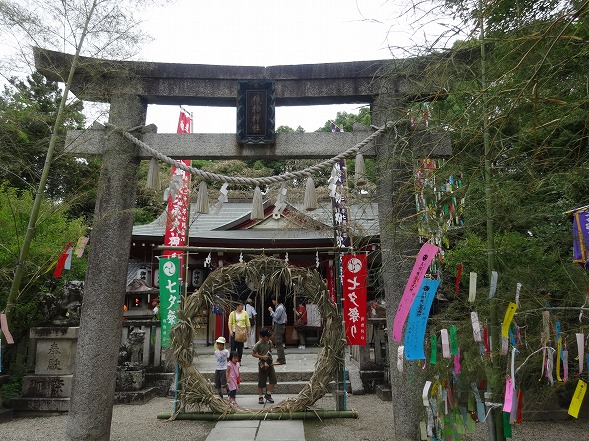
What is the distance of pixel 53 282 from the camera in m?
9.63

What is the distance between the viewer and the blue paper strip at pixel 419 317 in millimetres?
3693

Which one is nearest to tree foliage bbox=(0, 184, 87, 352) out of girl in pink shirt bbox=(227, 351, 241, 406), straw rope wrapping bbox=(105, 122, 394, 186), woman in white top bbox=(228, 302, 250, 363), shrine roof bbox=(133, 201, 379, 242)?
woman in white top bbox=(228, 302, 250, 363)

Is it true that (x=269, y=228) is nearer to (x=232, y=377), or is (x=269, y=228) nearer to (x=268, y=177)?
(x=232, y=377)

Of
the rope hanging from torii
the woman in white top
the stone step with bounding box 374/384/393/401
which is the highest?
the rope hanging from torii

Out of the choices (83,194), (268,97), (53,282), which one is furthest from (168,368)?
(268,97)

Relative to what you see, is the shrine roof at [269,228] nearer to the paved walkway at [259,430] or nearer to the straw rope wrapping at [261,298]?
the straw rope wrapping at [261,298]

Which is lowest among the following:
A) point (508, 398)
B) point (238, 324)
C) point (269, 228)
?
point (508, 398)

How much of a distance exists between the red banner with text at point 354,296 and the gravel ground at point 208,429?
1.30 metres

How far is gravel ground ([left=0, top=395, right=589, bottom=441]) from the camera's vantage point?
619 cm

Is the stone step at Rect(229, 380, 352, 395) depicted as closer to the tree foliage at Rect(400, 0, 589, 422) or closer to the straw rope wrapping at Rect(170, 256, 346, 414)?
the straw rope wrapping at Rect(170, 256, 346, 414)

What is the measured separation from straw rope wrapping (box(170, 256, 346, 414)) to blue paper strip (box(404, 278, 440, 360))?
138 inches

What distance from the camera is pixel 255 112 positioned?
5352mm

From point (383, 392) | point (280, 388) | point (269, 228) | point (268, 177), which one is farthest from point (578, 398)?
point (269, 228)

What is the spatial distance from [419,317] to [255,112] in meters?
2.99
